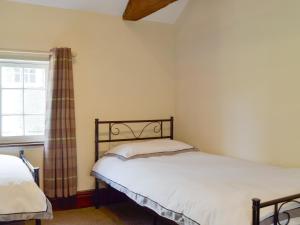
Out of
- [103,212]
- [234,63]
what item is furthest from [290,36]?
[103,212]

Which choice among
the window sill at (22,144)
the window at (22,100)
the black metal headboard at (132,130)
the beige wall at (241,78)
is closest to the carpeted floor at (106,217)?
the black metal headboard at (132,130)

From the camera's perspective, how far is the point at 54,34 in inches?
142

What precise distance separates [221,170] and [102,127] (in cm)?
166

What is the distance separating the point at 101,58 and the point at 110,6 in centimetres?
59

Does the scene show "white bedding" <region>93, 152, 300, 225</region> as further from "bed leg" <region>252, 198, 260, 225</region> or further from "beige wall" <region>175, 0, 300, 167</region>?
"beige wall" <region>175, 0, 300, 167</region>

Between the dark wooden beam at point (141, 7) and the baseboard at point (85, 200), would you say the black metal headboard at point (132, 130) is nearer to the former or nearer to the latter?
the baseboard at point (85, 200)

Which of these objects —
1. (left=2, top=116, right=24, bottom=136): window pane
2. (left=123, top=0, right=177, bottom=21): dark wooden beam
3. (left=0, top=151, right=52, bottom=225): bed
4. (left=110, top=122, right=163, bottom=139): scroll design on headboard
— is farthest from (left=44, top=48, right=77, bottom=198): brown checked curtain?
(left=0, top=151, right=52, bottom=225): bed

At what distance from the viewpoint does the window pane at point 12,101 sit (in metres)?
3.48

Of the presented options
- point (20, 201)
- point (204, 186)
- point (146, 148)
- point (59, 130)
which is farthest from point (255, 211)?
point (59, 130)

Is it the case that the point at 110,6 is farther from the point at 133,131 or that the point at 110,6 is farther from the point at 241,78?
the point at 241,78

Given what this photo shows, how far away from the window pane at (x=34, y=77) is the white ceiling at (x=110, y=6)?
2.31ft

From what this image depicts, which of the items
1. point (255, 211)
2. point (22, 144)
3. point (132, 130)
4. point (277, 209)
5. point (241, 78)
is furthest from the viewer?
point (132, 130)

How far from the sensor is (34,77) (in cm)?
365

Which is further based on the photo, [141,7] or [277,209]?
[141,7]
